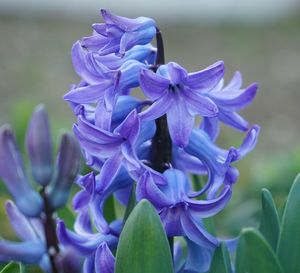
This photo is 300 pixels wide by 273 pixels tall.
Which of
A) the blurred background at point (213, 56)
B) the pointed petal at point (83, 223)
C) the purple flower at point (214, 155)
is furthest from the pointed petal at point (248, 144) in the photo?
the blurred background at point (213, 56)

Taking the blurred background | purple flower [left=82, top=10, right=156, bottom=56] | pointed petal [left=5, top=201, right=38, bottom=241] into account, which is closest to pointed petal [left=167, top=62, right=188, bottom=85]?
purple flower [left=82, top=10, right=156, bottom=56]

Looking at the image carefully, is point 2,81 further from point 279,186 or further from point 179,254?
point 179,254

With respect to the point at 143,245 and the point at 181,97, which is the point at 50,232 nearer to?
the point at 143,245

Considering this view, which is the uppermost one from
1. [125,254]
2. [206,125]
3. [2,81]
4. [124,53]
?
[124,53]

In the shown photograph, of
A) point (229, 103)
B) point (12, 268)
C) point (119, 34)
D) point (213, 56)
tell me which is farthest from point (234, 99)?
point (213, 56)

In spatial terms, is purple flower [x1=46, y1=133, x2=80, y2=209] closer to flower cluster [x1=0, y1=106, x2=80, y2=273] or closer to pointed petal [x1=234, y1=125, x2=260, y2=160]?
flower cluster [x1=0, y1=106, x2=80, y2=273]

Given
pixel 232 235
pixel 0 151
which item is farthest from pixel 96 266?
pixel 232 235
